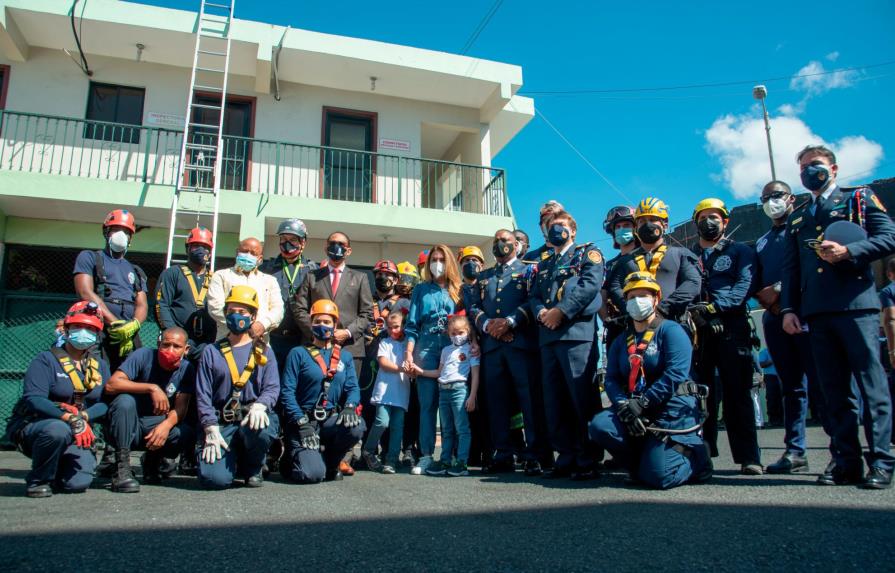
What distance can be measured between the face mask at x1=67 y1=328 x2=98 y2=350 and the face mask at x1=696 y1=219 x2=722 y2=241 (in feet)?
17.1

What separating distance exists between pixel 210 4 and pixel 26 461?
948 centimetres

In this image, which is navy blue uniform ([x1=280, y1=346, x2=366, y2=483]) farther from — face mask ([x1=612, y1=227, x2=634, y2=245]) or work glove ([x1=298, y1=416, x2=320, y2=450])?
face mask ([x1=612, y1=227, x2=634, y2=245])

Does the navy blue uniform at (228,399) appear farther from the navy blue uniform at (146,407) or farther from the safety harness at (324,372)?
the safety harness at (324,372)

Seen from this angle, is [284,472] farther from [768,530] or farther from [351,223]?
[351,223]

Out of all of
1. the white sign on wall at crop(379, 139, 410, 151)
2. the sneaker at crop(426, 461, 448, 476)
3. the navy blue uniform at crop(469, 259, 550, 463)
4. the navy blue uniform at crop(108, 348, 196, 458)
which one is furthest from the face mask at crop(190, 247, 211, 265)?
the white sign on wall at crop(379, 139, 410, 151)

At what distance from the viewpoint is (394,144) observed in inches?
562

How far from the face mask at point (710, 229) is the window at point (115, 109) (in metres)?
11.4

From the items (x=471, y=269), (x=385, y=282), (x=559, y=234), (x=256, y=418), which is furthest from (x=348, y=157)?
(x=256, y=418)

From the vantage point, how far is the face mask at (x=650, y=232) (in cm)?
521

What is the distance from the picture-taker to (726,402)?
4.90 meters

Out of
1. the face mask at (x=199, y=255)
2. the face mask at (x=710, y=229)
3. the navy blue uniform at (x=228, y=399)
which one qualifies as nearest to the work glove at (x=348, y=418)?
the navy blue uniform at (x=228, y=399)

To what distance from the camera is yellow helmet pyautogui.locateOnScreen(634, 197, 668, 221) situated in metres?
5.23

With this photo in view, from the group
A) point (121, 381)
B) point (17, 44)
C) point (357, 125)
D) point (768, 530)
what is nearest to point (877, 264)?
point (357, 125)

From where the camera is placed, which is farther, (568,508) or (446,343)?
(446,343)
